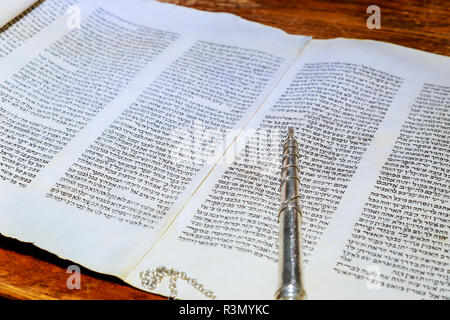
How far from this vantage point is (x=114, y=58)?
0.76 m

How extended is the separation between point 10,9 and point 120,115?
293 millimetres

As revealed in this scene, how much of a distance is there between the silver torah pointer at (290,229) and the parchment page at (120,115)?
9 cm

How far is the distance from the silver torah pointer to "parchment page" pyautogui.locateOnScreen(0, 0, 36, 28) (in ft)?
1.58

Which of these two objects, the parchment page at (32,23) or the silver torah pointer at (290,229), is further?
the parchment page at (32,23)

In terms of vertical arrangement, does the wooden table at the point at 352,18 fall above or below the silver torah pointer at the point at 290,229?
above

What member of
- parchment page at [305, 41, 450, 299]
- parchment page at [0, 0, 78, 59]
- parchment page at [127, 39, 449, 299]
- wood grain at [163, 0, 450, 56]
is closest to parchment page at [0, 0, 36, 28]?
parchment page at [0, 0, 78, 59]

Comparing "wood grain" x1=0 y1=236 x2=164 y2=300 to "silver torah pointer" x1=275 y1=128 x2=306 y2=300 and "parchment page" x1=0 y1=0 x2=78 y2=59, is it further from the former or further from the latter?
"parchment page" x1=0 y1=0 x2=78 y2=59

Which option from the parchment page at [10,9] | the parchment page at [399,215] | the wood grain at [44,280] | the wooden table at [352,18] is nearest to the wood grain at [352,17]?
the wooden table at [352,18]

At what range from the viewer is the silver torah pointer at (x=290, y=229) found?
431 mm

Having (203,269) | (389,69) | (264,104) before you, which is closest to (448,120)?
(389,69)

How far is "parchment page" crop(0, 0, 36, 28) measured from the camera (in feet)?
2.56

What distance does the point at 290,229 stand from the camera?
48 centimetres

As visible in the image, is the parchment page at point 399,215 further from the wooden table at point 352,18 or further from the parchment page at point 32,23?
the parchment page at point 32,23
